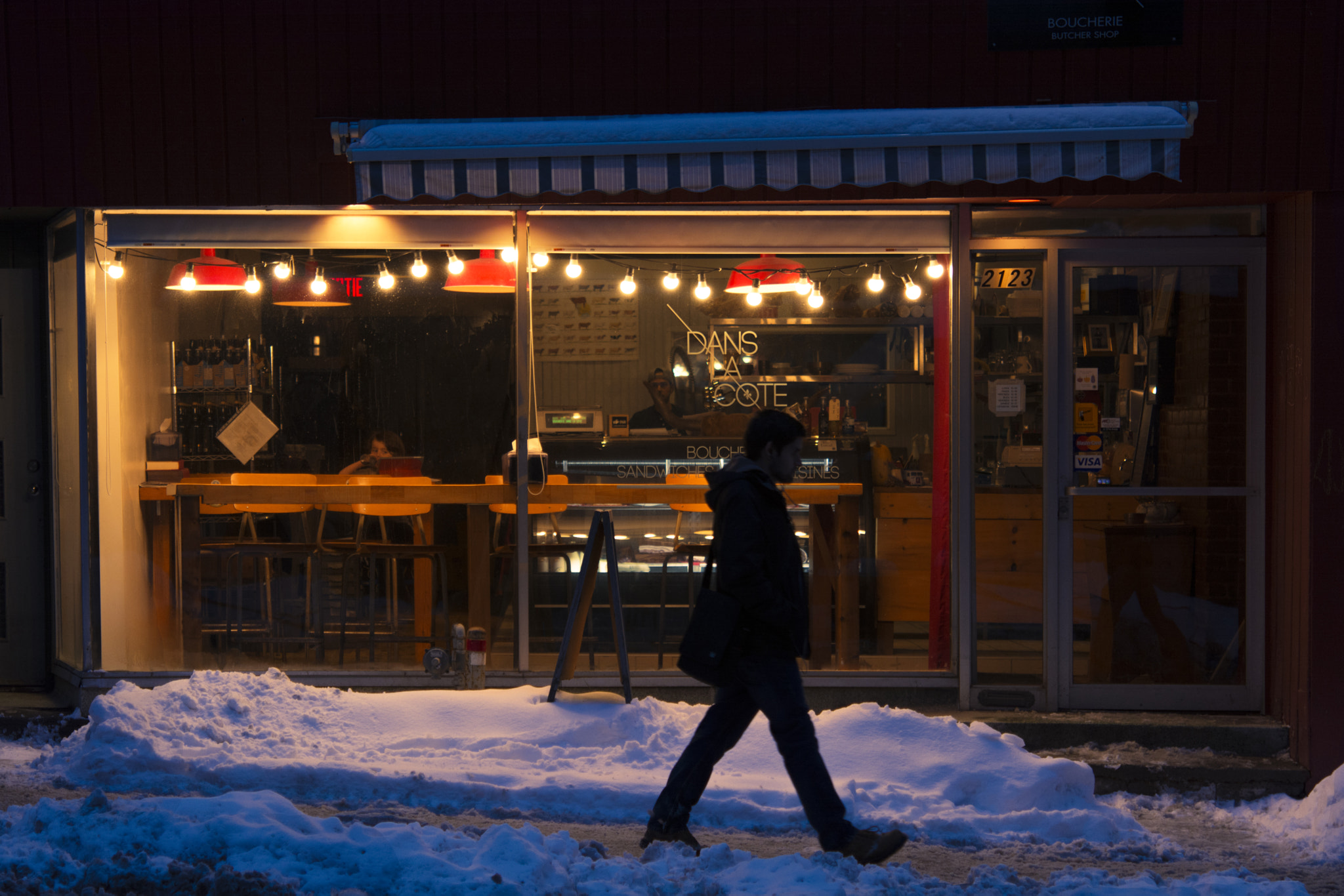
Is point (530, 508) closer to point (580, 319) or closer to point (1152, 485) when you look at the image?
point (580, 319)

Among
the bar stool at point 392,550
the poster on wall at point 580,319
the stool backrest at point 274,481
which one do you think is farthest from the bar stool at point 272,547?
the poster on wall at point 580,319

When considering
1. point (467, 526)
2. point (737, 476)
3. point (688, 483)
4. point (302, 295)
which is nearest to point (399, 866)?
point (737, 476)

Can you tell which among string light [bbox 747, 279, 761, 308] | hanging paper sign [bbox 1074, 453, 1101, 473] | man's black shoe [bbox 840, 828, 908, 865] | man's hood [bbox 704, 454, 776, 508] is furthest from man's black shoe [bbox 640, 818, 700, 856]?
string light [bbox 747, 279, 761, 308]

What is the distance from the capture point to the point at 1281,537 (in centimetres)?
642

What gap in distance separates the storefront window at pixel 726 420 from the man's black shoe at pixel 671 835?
235 centimetres

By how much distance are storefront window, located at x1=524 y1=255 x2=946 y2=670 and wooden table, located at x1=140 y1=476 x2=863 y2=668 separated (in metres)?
0.02

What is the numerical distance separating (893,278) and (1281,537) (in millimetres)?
2620

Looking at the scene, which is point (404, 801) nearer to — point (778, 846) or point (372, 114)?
point (778, 846)

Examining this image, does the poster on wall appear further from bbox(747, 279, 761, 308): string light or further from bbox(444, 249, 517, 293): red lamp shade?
bbox(747, 279, 761, 308): string light

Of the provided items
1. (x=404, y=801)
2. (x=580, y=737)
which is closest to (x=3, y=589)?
(x=404, y=801)

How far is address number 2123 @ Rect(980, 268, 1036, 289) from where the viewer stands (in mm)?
6680

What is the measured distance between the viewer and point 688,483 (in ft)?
24.1

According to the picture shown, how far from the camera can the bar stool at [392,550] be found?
7.18 m

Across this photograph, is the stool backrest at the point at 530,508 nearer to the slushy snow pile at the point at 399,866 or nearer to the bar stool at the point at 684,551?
the bar stool at the point at 684,551
